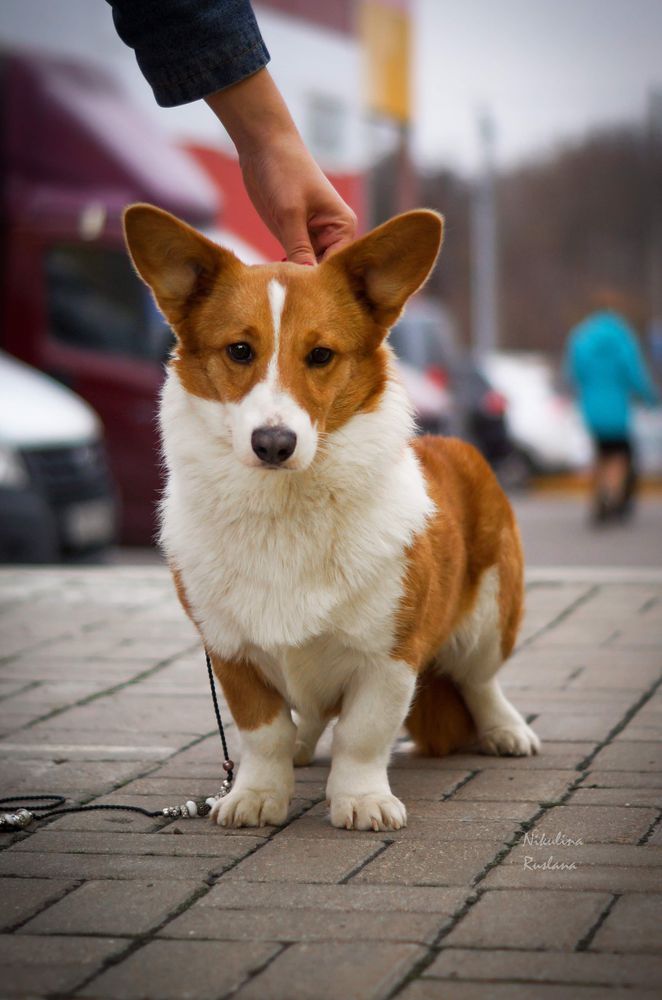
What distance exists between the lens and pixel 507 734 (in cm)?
395

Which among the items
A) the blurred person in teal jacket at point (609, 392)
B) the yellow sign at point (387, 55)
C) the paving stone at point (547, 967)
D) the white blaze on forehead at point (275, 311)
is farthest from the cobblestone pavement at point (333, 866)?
the yellow sign at point (387, 55)

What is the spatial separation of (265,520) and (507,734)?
100cm

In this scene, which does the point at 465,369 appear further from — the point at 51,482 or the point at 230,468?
the point at 230,468

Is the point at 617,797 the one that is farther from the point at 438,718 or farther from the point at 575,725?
the point at 575,725

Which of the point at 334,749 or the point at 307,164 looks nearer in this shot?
the point at 334,749

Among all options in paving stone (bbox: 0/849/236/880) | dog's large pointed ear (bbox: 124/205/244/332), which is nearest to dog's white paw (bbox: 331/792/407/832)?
paving stone (bbox: 0/849/236/880)

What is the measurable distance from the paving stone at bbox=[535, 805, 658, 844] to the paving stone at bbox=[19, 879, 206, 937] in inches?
31.8

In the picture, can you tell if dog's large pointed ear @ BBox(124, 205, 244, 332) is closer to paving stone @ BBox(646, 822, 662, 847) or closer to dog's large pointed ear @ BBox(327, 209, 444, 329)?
dog's large pointed ear @ BBox(327, 209, 444, 329)

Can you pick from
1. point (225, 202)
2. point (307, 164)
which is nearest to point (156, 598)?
point (307, 164)

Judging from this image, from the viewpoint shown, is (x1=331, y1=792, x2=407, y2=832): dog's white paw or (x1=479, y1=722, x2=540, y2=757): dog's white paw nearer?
(x1=331, y1=792, x2=407, y2=832): dog's white paw

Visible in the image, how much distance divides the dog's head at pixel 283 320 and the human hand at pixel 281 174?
0.34m

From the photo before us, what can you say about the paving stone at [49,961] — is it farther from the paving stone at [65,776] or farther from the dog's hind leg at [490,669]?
the dog's hind leg at [490,669]

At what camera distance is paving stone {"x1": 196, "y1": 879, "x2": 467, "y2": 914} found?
2.82 meters

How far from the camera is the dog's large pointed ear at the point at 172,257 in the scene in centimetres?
336
